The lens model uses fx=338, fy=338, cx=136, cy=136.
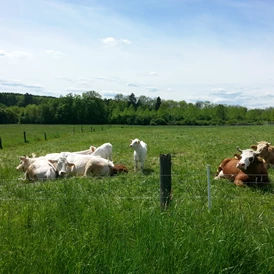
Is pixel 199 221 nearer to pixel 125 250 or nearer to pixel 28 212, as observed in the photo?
pixel 125 250

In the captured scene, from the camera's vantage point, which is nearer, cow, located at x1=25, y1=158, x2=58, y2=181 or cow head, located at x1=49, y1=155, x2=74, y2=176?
cow, located at x1=25, y1=158, x2=58, y2=181

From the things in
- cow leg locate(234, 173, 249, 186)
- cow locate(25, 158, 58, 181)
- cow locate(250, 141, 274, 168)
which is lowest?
cow locate(25, 158, 58, 181)

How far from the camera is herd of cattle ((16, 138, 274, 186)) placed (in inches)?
405

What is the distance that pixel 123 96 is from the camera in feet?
566

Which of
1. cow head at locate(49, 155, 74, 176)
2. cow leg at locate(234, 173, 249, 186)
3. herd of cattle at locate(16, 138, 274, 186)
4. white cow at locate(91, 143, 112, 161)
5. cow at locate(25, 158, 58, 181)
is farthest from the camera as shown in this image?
white cow at locate(91, 143, 112, 161)

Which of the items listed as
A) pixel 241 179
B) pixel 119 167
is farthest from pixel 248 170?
pixel 119 167

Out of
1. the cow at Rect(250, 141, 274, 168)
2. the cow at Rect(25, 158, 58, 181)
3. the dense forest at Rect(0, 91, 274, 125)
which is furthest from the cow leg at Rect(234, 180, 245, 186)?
the dense forest at Rect(0, 91, 274, 125)

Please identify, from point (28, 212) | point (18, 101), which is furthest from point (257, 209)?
point (18, 101)

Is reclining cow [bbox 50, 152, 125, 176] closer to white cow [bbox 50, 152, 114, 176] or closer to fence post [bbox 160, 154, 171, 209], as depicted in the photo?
white cow [bbox 50, 152, 114, 176]

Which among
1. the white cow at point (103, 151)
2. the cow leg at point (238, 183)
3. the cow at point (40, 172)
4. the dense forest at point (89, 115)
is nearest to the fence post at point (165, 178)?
the cow leg at point (238, 183)

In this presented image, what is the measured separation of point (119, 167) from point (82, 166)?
1.39 m

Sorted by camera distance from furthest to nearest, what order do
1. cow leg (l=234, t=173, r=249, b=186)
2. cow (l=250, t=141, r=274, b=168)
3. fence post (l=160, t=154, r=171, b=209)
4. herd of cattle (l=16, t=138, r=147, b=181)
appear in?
1. cow (l=250, t=141, r=274, b=168)
2. herd of cattle (l=16, t=138, r=147, b=181)
3. cow leg (l=234, t=173, r=249, b=186)
4. fence post (l=160, t=154, r=171, b=209)

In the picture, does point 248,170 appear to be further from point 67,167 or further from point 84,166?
point 67,167

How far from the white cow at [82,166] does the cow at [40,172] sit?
0.91 ft
